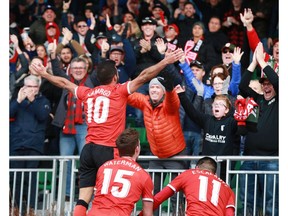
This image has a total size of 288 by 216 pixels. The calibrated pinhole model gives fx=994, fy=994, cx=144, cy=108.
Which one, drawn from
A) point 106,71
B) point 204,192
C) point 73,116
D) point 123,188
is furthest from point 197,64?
point 123,188

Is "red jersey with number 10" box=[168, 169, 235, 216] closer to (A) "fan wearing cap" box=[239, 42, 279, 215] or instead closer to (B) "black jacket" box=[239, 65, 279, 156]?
(A) "fan wearing cap" box=[239, 42, 279, 215]

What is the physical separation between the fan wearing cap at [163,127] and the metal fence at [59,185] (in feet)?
0.44

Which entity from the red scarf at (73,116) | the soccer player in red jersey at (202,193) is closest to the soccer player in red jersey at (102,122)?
the soccer player in red jersey at (202,193)

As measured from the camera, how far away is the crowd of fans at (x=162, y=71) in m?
14.0

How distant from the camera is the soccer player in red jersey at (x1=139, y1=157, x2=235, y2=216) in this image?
12195 millimetres

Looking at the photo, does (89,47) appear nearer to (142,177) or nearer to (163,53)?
(163,53)

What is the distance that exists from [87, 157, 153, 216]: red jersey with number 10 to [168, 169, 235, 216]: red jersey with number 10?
51 centimetres

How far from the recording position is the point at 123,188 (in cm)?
1188

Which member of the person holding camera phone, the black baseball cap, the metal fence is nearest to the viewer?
the metal fence

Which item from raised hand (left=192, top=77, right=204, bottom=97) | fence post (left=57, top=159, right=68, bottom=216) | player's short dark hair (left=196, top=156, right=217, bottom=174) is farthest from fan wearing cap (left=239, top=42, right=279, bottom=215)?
fence post (left=57, top=159, right=68, bottom=216)

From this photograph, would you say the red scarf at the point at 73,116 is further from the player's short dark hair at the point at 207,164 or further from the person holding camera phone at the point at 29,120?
the player's short dark hair at the point at 207,164

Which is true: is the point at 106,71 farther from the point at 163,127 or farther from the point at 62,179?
the point at 62,179

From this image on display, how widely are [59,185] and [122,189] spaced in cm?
306
